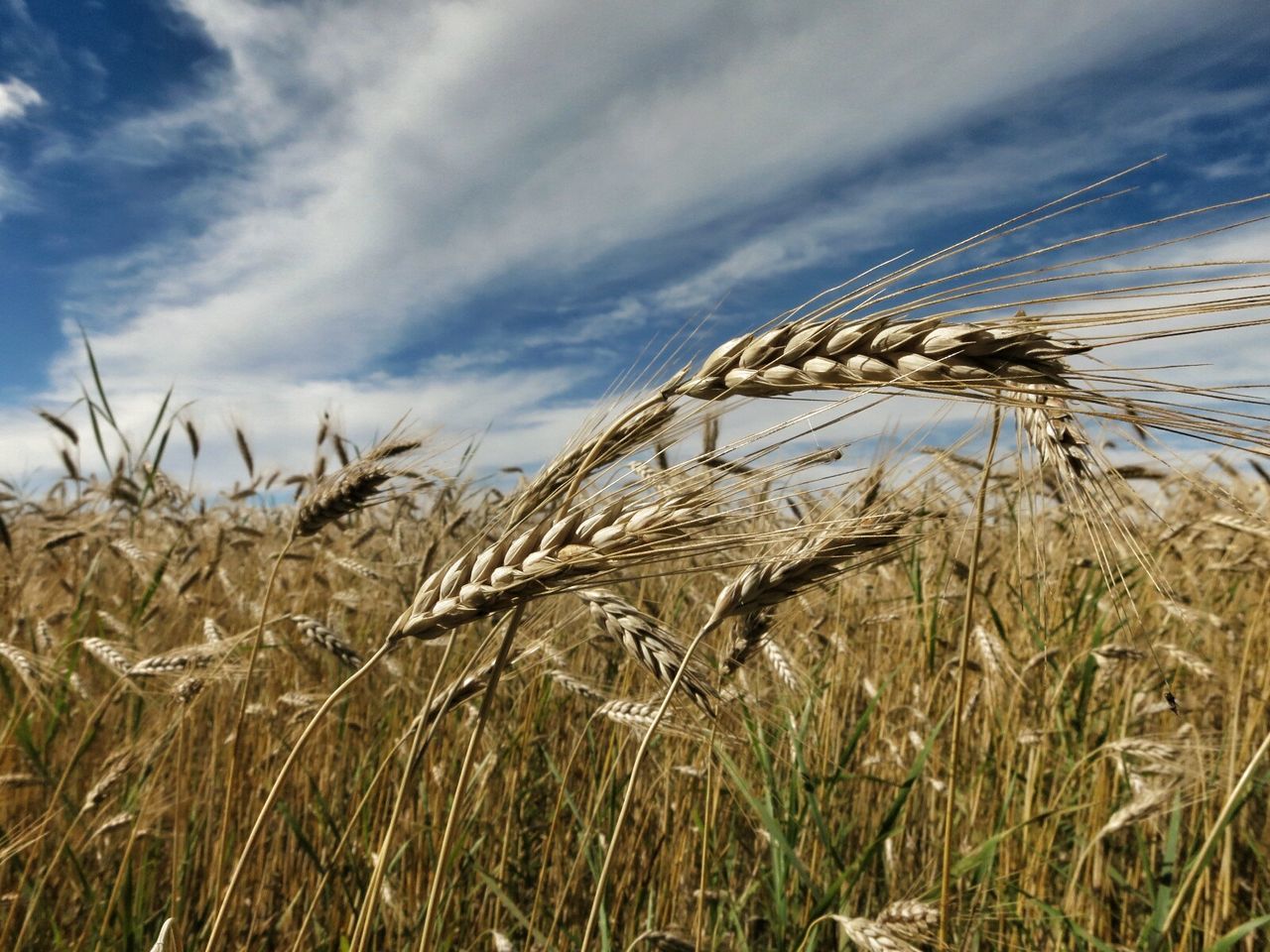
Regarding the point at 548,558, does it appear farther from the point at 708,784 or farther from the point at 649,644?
the point at 708,784

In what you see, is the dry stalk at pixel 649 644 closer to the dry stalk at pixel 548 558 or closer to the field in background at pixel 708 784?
the field in background at pixel 708 784

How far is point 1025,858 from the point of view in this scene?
7.13 feet

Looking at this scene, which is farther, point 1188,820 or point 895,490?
point 1188,820

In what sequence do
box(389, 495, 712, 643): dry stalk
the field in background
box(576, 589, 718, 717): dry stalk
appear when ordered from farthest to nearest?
the field in background → box(576, 589, 718, 717): dry stalk → box(389, 495, 712, 643): dry stalk

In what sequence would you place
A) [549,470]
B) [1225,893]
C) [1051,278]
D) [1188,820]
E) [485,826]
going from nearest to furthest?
[1051,278], [549,470], [1225,893], [485,826], [1188,820]

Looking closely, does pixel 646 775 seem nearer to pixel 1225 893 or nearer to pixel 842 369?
pixel 1225 893

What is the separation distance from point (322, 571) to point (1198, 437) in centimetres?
445

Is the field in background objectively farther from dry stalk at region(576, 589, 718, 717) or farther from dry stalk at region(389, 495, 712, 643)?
dry stalk at region(389, 495, 712, 643)

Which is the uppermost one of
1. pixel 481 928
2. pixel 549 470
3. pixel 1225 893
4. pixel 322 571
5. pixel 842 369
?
pixel 842 369

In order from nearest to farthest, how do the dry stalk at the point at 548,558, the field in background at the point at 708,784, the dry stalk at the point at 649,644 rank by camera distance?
the dry stalk at the point at 548,558 < the dry stalk at the point at 649,644 < the field in background at the point at 708,784

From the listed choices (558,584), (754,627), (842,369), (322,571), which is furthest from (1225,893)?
(322,571)

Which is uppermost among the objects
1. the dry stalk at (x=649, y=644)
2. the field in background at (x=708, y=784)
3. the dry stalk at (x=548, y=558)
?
the dry stalk at (x=548, y=558)

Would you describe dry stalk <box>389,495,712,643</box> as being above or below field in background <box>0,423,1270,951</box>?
above

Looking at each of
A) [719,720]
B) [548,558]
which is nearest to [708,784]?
[719,720]
